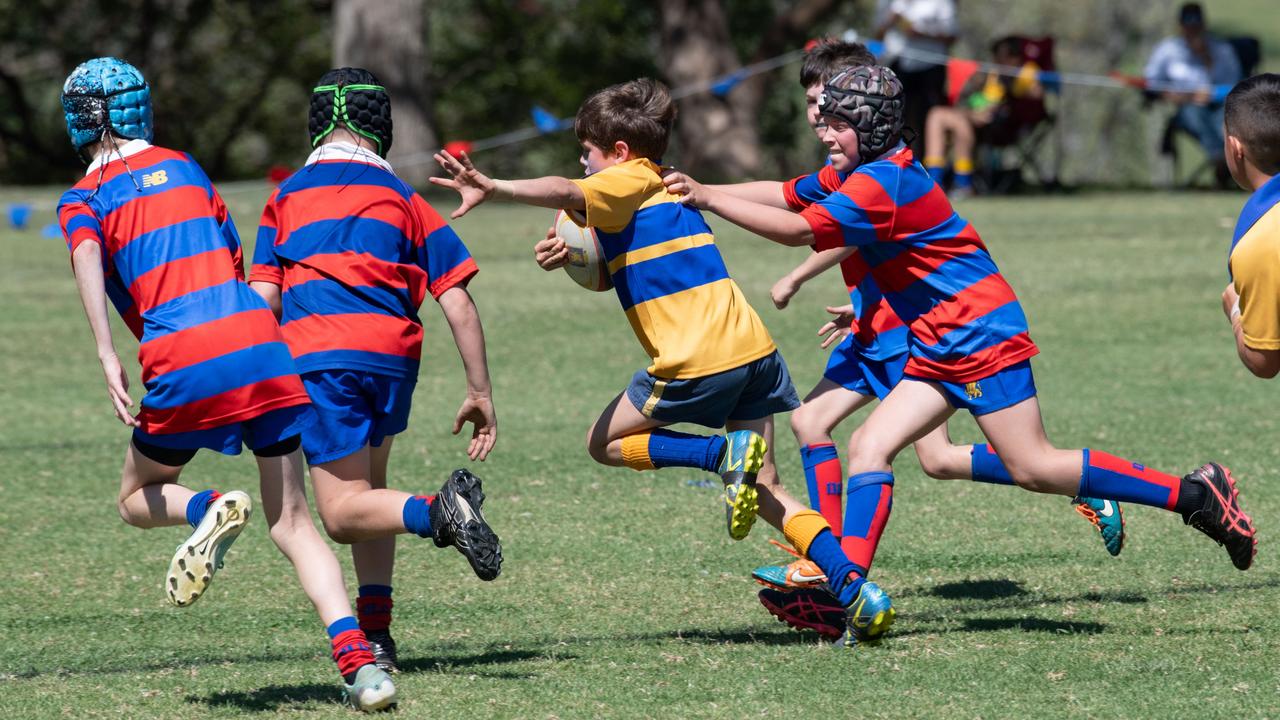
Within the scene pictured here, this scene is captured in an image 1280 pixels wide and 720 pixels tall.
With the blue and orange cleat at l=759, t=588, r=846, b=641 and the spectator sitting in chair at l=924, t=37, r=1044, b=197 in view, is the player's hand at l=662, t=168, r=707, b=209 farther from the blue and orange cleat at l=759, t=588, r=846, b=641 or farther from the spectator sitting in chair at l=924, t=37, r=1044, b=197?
the spectator sitting in chair at l=924, t=37, r=1044, b=197

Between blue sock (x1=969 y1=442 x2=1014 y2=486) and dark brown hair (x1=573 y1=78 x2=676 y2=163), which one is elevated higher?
dark brown hair (x1=573 y1=78 x2=676 y2=163)

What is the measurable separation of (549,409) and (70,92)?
4648 mm

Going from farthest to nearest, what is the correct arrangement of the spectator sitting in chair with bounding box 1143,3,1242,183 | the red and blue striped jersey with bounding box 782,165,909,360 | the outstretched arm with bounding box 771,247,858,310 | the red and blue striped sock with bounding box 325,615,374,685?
the spectator sitting in chair with bounding box 1143,3,1242,183, the outstretched arm with bounding box 771,247,858,310, the red and blue striped jersey with bounding box 782,165,909,360, the red and blue striped sock with bounding box 325,615,374,685

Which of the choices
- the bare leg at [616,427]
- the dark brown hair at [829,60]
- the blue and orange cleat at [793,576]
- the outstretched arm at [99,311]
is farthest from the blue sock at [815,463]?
the outstretched arm at [99,311]

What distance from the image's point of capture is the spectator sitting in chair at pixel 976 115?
17297 millimetres

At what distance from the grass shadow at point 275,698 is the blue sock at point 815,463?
1605 millimetres

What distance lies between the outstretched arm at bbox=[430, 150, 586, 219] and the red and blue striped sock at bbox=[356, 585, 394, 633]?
1096 millimetres

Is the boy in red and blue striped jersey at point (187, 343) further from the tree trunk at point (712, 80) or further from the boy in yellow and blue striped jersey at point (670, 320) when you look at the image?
the tree trunk at point (712, 80)

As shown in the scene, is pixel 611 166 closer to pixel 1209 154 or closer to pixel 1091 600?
pixel 1091 600

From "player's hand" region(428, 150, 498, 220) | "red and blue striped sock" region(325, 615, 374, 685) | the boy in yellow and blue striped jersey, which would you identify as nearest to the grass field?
"red and blue striped sock" region(325, 615, 374, 685)

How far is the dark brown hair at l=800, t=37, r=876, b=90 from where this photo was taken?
5.62 metres

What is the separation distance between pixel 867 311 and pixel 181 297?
203 centimetres

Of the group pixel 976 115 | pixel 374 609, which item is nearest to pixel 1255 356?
pixel 374 609

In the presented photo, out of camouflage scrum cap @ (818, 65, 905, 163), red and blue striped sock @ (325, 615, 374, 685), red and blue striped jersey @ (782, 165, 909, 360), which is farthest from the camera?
red and blue striped jersey @ (782, 165, 909, 360)
